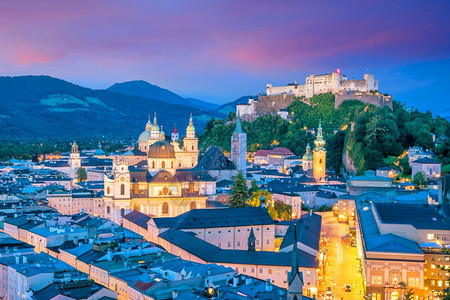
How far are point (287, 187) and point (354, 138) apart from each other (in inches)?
689

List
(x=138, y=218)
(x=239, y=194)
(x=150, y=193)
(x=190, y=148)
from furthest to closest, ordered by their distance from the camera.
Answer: (x=190, y=148)
(x=239, y=194)
(x=150, y=193)
(x=138, y=218)

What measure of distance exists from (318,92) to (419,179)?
2091 inches

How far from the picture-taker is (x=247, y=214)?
53.9 m

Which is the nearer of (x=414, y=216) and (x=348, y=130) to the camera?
(x=414, y=216)

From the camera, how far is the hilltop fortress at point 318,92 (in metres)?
113

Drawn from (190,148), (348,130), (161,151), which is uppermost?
(348,130)

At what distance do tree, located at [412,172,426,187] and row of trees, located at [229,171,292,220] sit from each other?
1474cm

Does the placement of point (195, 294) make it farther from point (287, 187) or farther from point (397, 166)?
point (397, 166)

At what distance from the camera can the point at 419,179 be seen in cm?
7075

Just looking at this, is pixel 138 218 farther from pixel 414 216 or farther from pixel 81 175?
pixel 81 175

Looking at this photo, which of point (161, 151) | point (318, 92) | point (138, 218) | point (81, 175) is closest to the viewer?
point (138, 218)

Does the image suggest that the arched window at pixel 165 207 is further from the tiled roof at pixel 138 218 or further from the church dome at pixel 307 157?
the church dome at pixel 307 157

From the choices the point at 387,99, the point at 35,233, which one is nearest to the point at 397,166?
the point at 387,99

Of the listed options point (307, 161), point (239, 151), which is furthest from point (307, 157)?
point (239, 151)
